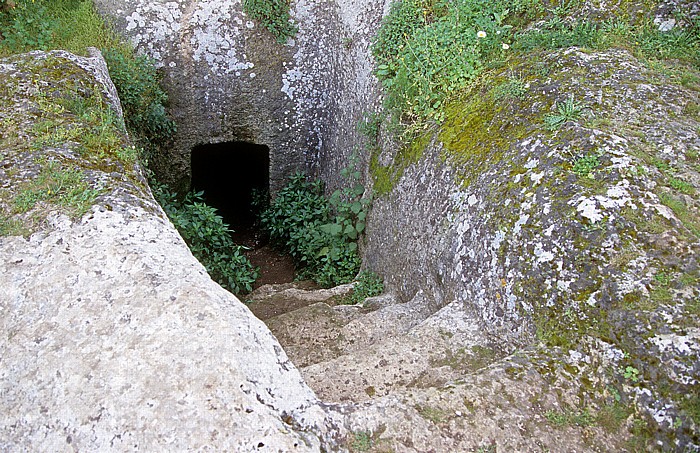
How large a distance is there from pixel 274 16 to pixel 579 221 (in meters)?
6.09

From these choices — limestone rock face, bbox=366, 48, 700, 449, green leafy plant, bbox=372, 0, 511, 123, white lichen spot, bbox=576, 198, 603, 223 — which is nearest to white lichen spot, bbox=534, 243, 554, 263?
limestone rock face, bbox=366, 48, 700, 449

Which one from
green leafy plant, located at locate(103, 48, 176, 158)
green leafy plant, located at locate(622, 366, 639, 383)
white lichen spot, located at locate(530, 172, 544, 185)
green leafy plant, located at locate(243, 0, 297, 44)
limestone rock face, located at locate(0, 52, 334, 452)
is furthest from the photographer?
green leafy plant, located at locate(243, 0, 297, 44)

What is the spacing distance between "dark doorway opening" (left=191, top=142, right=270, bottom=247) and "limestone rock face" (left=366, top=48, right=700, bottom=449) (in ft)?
16.2

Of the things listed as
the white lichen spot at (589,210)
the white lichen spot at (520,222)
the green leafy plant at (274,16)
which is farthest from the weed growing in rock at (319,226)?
the white lichen spot at (589,210)

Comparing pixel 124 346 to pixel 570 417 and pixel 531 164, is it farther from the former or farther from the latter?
pixel 531 164

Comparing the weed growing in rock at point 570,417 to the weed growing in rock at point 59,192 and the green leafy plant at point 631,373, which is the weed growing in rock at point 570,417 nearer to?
the green leafy plant at point 631,373

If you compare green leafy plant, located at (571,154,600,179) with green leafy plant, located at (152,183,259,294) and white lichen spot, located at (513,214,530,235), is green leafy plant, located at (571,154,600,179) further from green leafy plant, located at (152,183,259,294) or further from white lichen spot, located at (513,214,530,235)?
green leafy plant, located at (152,183,259,294)

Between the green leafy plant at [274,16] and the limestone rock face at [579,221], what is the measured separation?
13.0 ft

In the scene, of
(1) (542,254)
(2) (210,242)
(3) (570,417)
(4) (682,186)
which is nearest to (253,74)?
(2) (210,242)

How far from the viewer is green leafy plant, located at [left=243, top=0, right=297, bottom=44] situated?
793 centimetres

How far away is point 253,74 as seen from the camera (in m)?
8.21

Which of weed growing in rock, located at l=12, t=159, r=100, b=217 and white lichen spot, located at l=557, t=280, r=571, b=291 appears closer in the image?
white lichen spot, located at l=557, t=280, r=571, b=291

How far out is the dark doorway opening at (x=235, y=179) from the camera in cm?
950

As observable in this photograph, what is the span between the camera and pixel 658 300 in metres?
2.91
